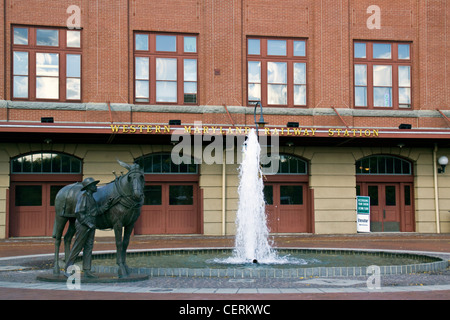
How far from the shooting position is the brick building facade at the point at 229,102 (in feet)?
84.0

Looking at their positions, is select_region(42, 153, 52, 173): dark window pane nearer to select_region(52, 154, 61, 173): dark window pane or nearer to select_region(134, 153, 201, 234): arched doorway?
select_region(52, 154, 61, 173): dark window pane

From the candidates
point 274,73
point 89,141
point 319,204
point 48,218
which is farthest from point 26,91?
point 319,204

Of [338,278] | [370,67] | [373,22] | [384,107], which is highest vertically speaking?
[373,22]

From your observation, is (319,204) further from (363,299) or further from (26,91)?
(363,299)

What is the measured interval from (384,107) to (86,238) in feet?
67.0

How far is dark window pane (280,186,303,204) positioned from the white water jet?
376 inches

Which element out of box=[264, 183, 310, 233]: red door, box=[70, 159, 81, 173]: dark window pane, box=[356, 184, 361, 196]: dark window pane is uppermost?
box=[70, 159, 81, 173]: dark window pane

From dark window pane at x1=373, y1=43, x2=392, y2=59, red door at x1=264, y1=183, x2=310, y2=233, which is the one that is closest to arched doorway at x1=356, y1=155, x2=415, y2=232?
red door at x1=264, y1=183, x2=310, y2=233

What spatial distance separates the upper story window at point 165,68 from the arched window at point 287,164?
4.35 m

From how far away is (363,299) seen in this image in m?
9.02

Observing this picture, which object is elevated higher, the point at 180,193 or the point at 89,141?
the point at 89,141

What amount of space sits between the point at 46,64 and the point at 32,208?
20.6 ft

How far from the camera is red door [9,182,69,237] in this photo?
2539cm

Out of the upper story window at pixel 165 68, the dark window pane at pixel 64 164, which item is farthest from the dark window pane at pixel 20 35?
the dark window pane at pixel 64 164
